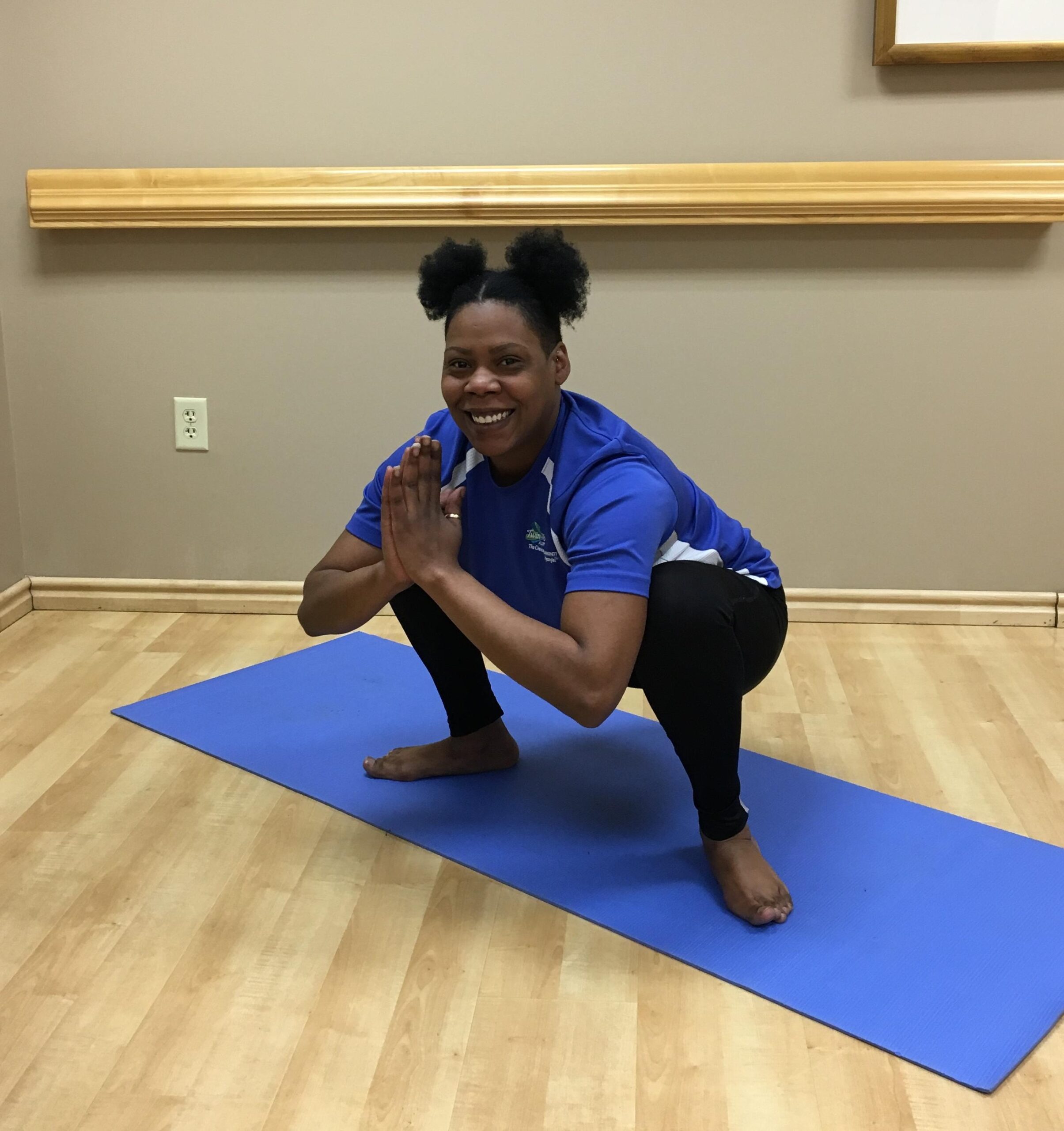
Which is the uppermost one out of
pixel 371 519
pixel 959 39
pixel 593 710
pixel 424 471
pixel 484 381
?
pixel 959 39

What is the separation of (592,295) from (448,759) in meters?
1.02

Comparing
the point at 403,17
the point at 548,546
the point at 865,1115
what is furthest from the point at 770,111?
the point at 865,1115

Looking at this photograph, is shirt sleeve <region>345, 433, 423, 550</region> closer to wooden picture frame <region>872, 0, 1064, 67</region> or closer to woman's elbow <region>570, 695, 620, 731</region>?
woman's elbow <region>570, 695, 620, 731</region>

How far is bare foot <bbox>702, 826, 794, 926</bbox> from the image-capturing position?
120 centimetres

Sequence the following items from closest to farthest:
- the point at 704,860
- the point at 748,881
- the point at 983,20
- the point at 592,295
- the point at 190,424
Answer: the point at 748,881
the point at 704,860
the point at 983,20
the point at 592,295
the point at 190,424

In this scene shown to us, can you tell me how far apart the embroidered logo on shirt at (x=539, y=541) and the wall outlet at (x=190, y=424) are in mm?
1193

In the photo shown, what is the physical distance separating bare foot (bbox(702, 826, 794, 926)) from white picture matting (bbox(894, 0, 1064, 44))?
1.53 metres

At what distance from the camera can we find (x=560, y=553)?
1283 mm

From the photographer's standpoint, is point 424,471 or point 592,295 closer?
point 424,471

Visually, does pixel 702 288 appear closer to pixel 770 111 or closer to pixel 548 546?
pixel 770 111

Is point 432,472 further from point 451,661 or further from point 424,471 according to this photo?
point 451,661

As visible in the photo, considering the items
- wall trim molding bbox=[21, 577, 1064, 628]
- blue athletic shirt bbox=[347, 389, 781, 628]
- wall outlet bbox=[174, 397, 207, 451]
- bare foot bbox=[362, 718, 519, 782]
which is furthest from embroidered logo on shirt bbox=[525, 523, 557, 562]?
wall outlet bbox=[174, 397, 207, 451]

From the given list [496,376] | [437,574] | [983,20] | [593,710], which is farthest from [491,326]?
[983,20]

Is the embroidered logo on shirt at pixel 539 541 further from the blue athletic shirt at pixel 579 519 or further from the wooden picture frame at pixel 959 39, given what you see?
the wooden picture frame at pixel 959 39
